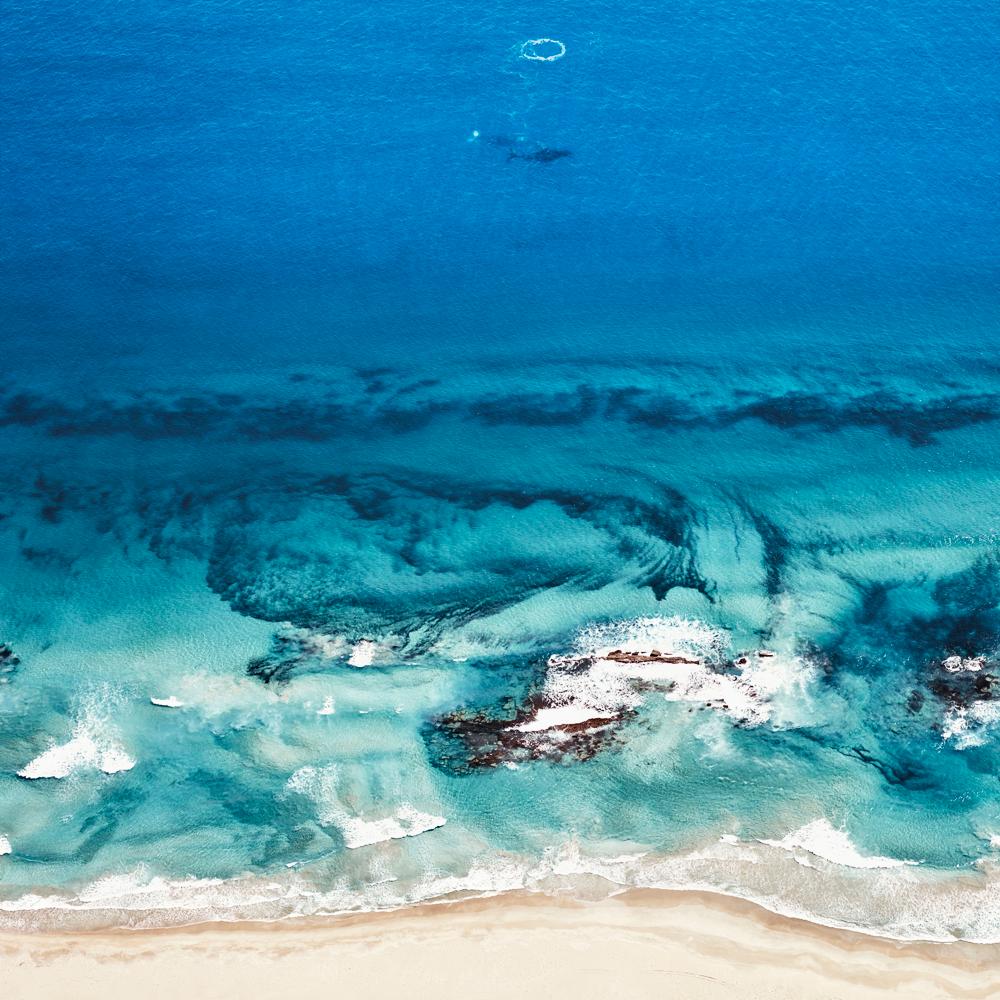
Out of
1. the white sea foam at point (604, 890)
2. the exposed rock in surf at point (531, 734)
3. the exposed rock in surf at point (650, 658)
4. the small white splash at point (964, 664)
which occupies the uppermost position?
the exposed rock in surf at point (650, 658)

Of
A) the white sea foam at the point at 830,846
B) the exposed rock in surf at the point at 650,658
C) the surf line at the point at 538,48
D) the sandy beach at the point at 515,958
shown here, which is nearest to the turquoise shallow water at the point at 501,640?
the white sea foam at the point at 830,846

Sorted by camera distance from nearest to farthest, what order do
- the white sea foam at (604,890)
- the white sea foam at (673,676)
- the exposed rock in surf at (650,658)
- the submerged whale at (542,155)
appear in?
the white sea foam at (604,890), the white sea foam at (673,676), the exposed rock in surf at (650,658), the submerged whale at (542,155)

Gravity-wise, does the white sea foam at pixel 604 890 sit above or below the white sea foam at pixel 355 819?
below

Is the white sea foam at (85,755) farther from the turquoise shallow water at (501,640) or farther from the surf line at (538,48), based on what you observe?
the surf line at (538,48)

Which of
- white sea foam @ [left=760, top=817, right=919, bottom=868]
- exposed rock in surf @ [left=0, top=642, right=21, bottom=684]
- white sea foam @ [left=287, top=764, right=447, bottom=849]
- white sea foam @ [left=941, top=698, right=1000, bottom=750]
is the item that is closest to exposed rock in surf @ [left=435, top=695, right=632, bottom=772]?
white sea foam @ [left=287, top=764, right=447, bottom=849]

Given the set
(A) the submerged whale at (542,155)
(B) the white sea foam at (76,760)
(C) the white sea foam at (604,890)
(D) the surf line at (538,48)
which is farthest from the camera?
(D) the surf line at (538,48)

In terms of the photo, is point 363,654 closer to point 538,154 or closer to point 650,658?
point 650,658

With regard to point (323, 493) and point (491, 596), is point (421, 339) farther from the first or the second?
point (491, 596)
